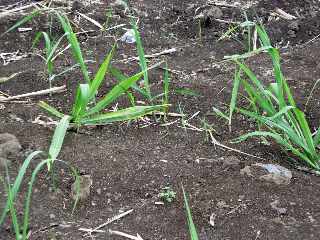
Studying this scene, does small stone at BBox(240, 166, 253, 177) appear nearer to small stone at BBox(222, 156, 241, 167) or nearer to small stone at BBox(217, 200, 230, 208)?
small stone at BBox(222, 156, 241, 167)

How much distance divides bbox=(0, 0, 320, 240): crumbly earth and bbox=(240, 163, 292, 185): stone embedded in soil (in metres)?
0.02

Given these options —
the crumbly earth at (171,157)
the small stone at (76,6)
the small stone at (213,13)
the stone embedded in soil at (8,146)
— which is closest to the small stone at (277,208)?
the crumbly earth at (171,157)

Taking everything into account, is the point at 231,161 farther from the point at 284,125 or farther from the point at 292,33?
the point at 292,33

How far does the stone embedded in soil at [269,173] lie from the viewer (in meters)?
1.81

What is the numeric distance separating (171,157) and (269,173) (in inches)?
12.2

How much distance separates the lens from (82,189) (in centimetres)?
174

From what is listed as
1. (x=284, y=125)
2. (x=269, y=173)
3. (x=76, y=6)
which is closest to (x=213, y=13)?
(x=76, y=6)

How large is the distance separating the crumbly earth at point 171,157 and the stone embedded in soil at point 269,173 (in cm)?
2

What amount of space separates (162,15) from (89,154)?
1.19 metres

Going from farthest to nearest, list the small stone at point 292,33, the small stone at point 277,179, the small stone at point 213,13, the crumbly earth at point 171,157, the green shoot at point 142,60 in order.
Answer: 1. the small stone at point 213,13
2. the small stone at point 292,33
3. the green shoot at point 142,60
4. the small stone at point 277,179
5. the crumbly earth at point 171,157

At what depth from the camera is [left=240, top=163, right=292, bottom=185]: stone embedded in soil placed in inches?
71.2

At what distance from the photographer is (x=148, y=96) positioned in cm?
209

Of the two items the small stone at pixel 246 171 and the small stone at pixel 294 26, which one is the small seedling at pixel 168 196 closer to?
the small stone at pixel 246 171

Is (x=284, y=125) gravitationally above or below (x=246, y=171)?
above
